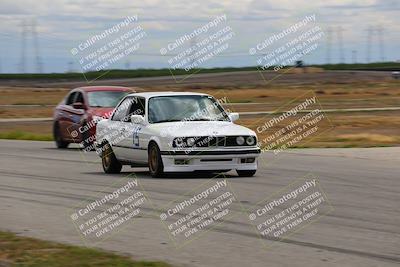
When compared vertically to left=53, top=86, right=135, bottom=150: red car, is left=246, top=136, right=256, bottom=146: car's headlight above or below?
above

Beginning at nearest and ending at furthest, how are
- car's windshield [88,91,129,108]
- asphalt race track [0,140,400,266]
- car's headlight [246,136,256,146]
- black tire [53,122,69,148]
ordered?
asphalt race track [0,140,400,266] → car's headlight [246,136,256,146] → car's windshield [88,91,129,108] → black tire [53,122,69,148]

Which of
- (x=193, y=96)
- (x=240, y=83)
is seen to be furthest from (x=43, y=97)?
(x=193, y=96)

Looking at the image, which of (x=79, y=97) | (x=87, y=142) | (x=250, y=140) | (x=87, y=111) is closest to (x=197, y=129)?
(x=250, y=140)

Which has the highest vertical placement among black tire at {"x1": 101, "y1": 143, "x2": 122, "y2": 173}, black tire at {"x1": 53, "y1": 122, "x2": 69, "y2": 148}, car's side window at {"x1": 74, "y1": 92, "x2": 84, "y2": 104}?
black tire at {"x1": 101, "y1": 143, "x2": 122, "y2": 173}

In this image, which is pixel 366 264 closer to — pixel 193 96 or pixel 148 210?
pixel 148 210

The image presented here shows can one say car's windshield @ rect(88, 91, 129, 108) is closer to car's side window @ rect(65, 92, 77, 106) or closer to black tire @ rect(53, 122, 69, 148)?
car's side window @ rect(65, 92, 77, 106)

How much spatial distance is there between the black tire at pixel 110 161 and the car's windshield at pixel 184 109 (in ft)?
4.46

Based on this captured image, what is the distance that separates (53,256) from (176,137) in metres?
7.99

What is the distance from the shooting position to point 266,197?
1486 centimetres

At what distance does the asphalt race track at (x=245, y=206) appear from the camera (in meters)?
10.0

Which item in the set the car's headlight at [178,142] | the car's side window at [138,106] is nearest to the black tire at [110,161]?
the car's side window at [138,106]

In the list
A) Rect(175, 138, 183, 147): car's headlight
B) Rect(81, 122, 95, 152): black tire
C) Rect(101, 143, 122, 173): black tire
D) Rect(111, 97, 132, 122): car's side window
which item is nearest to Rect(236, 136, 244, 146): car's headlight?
Rect(175, 138, 183, 147): car's headlight

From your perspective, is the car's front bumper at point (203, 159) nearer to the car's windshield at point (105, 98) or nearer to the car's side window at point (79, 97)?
the car's windshield at point (105, 98)

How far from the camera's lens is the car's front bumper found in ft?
57.8
